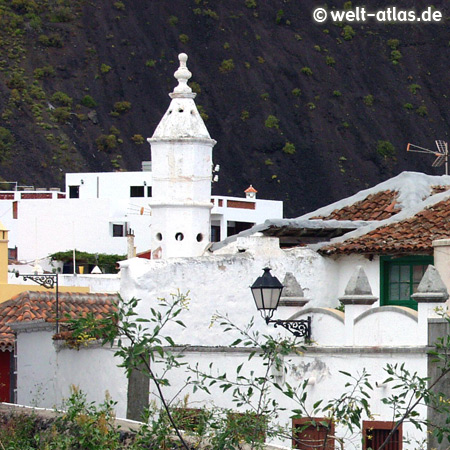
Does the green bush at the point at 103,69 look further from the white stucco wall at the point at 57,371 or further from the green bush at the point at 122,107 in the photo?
the white stucco wall at the point at 57,371

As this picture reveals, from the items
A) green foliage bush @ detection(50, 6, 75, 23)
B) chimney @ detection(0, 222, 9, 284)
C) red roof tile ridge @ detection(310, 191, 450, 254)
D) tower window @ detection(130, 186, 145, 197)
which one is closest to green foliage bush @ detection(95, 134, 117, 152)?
green foliage bush @ detection(50, 6, 75, 23)

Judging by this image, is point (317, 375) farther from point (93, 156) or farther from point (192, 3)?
point (192, 3)

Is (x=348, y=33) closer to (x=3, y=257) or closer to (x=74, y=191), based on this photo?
(x=74, y=191)

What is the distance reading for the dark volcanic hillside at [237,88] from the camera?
10594 cm

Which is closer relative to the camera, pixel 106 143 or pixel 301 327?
pixel 301 327

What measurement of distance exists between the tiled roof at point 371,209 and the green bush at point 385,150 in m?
86.2

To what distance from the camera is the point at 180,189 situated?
25062mm

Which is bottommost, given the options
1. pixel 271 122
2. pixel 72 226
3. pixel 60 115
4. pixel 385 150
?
pixel 72 226

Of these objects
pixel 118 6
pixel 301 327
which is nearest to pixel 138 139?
pixel 118 6

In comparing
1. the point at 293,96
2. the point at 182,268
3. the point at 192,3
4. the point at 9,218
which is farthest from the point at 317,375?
the point at 192,3

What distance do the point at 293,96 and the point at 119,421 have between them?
97.4 m

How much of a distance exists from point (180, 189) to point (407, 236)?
4964mm

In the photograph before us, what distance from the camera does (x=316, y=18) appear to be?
119812mm

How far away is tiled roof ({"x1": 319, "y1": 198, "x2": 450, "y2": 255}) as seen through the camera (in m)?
21.0
